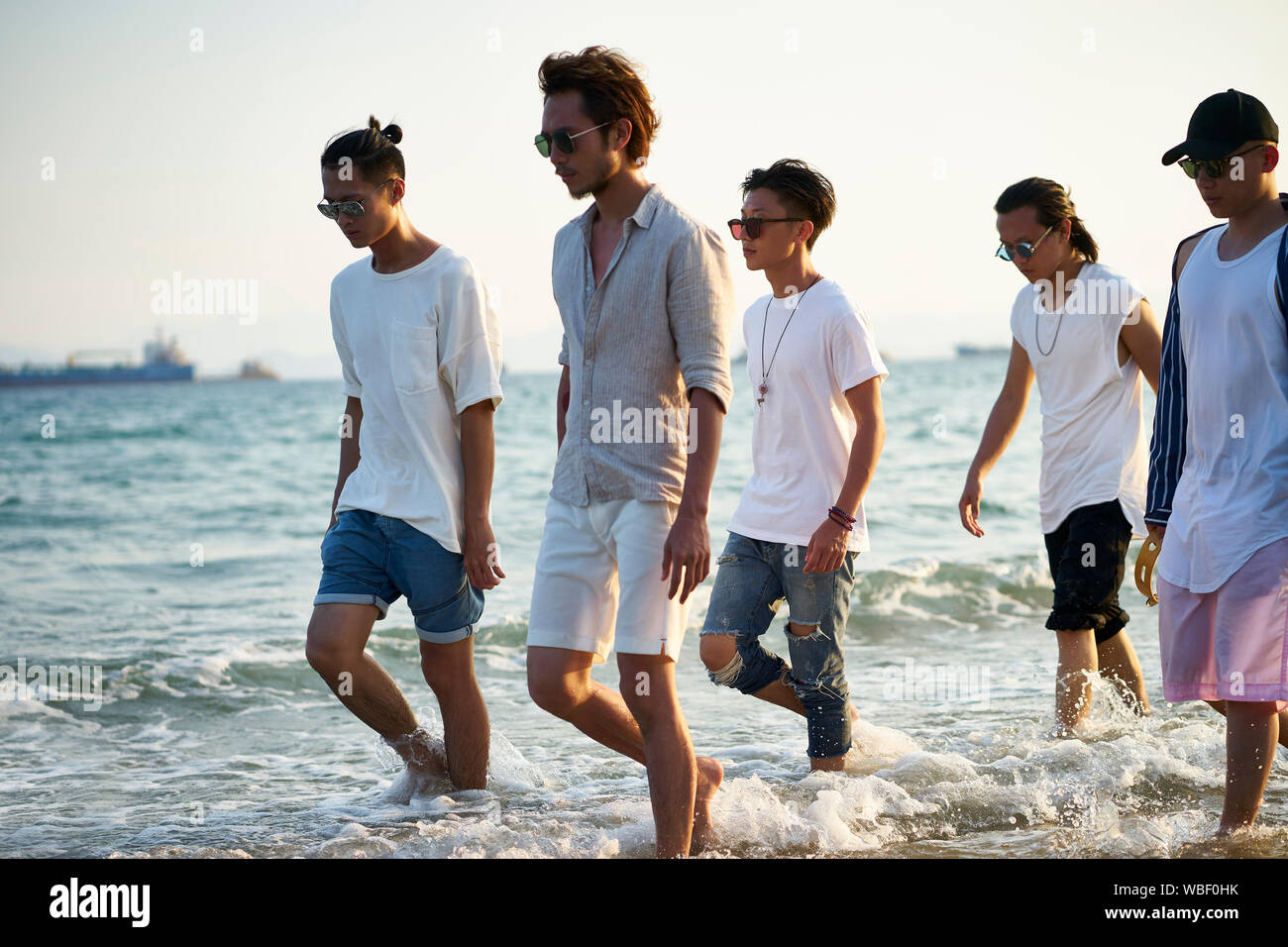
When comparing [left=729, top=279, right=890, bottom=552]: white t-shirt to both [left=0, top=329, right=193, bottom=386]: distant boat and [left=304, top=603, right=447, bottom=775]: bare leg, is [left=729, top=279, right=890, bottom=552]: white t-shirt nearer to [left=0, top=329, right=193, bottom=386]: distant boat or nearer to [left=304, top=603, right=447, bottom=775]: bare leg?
[left=304, top=603, right=447, bottom=775]: bare leg

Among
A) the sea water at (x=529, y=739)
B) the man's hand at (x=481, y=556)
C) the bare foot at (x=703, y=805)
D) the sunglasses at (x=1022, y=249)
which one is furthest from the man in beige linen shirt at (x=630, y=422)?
the sunglasses at (x=1022, y=249)

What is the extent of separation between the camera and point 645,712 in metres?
3.41

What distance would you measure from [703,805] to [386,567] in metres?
1.32

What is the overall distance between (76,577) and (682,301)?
10.4 metres

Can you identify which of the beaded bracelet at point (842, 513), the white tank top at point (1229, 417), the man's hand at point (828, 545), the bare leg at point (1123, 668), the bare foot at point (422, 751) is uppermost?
the white tank top at point (1229, 417)

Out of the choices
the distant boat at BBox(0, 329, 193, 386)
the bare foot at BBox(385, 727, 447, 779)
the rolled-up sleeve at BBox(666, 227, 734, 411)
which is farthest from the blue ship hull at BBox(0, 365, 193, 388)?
the rolled-up sleeve at BBox(666, 227, 734, 411)

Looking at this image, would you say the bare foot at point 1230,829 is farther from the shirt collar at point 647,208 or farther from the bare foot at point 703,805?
the shirt collar at point 647,208

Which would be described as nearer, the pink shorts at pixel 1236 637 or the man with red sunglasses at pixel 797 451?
the pink shorts at pixel 1236 637

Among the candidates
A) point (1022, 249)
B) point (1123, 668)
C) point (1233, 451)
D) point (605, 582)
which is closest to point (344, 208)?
point (605, 582)

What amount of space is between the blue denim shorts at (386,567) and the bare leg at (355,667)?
2.2 inches

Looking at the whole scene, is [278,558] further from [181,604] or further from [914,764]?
[914,764]

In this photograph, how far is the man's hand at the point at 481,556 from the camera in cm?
412

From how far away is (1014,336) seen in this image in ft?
17.0
